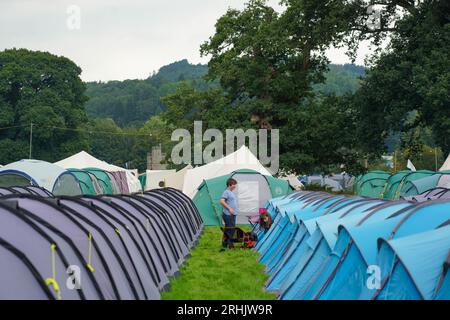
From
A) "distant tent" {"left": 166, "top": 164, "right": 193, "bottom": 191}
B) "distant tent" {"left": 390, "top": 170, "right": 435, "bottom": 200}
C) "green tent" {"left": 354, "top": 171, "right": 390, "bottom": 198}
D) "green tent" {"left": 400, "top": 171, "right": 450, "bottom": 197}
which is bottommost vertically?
"distant tent" {"left": 166, "top": 164, "right": 193, "bottom": 191}

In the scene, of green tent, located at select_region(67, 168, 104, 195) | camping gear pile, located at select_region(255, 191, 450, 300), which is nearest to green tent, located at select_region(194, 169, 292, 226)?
green tent, located at select_region(67, 168, 104, 195)

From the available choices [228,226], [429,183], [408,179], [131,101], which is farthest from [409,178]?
[131,101]

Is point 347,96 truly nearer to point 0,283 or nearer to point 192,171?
point 192,171

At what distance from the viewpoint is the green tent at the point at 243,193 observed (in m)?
25.1

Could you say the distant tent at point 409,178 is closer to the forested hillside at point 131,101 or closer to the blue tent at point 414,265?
the blue tent at point 414,265

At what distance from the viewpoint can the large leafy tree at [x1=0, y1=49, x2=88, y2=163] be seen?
62031 mm

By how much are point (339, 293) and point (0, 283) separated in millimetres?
3751

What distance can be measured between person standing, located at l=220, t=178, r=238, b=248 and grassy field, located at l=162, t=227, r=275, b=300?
0.41 m

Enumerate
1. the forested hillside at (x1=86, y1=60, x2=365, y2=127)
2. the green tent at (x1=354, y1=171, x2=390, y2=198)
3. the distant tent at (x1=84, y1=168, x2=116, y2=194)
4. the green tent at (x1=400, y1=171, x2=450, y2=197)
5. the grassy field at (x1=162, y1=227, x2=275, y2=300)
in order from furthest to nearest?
the forested hillside at (x1=86, y1=60, x2=365, y2=127) < the green tent at (x1=354, y1=171, x2=390, y2=198) < the distant tent at (x1=84, y1=168, x2=116, y2=194) < the green tent at (x1=400, y1=171, x2=450, y2=197) < the grassy field at (x1=162, y1=227, x2=275, y2=300)

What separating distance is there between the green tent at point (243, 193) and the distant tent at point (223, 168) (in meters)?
1.73

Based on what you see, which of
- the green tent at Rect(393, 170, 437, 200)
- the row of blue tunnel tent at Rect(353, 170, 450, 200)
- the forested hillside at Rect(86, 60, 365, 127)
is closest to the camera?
the row of blue tunnel tent at Rect(353, 170, 450, 200)

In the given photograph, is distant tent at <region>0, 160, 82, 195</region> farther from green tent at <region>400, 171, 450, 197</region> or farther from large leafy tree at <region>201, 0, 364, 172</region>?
green tent at <region>400, 171, 450, 197</region>

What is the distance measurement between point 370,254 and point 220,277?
5.89 m

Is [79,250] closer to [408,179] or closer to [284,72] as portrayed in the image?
[408,179]
